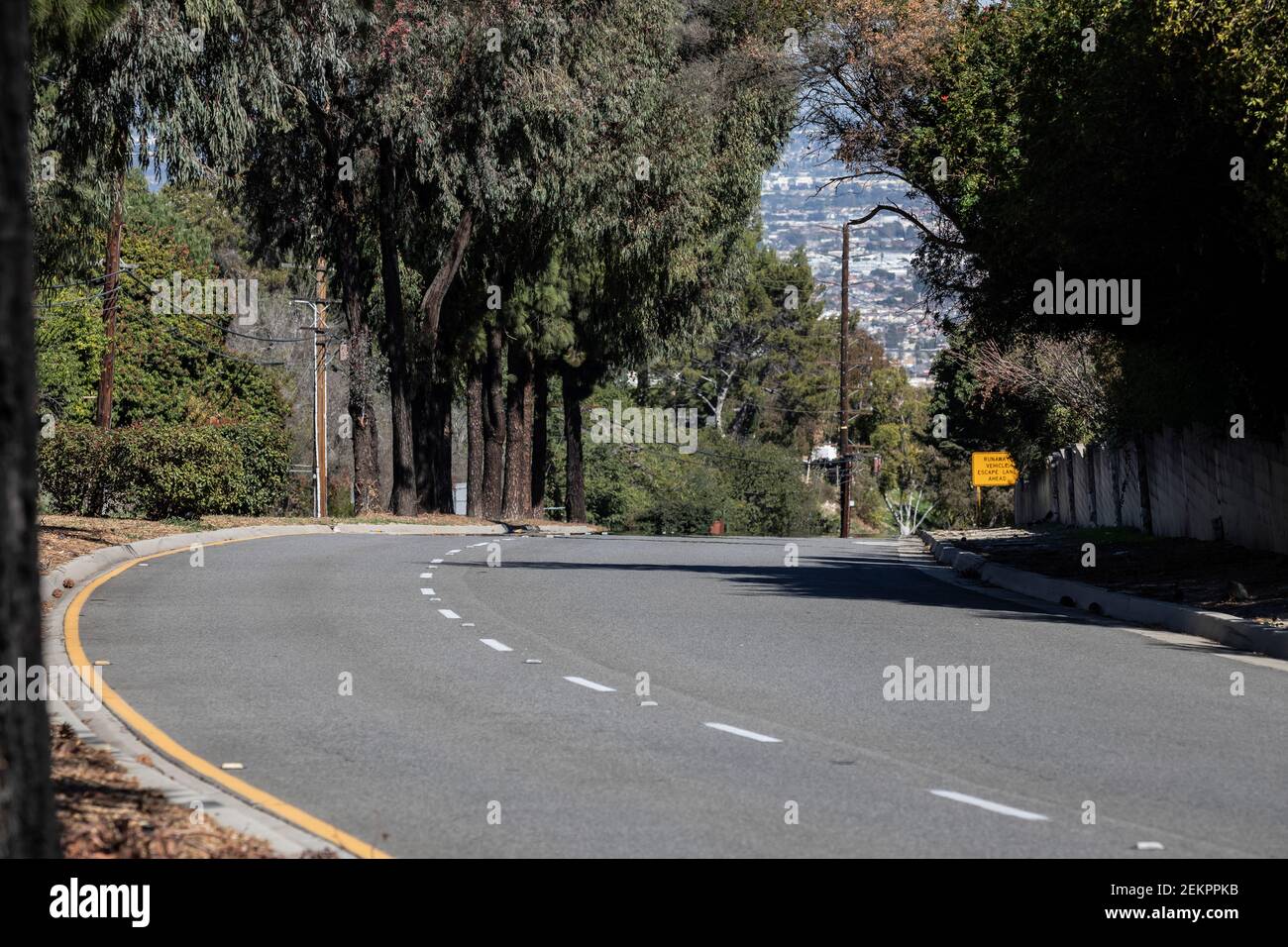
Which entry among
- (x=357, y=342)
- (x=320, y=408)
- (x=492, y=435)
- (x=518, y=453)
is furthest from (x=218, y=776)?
(x=518, y=453)

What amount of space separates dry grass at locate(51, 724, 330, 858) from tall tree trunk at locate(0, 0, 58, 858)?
1.95m

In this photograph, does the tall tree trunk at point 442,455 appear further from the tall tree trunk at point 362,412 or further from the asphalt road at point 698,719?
the asphalt road at point 698,719

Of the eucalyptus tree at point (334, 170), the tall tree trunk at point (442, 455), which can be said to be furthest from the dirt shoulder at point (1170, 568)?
the tall tree trunk at point (442, 455)

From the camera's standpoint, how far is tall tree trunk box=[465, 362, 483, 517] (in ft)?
174

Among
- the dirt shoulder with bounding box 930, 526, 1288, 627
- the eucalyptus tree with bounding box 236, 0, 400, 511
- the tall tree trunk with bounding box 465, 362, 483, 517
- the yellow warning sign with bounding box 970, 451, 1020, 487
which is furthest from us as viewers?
the tall tree trunk with bounding box 465, 362, 483, 517

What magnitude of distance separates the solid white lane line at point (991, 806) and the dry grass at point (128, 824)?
3.20 m

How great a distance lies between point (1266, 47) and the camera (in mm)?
16672

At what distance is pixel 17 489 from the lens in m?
4.48

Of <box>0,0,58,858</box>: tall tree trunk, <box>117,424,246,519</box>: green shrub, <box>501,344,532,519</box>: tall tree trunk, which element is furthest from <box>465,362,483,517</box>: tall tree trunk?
<box>0,0,58,858</box>: tall tree trunk

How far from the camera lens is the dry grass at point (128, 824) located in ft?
22.2

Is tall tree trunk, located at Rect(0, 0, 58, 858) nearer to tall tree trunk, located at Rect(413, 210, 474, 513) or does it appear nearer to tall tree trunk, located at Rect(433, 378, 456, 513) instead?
tall tree trunk, located at Rect(413, 210, 474, 513)
